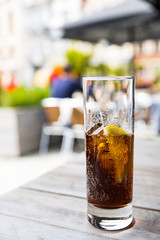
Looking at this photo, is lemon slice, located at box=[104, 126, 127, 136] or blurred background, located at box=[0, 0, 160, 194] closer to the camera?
lemon slice, located at box=[104, 126, 127, 136]

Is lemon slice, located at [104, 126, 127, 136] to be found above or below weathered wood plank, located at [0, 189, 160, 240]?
above

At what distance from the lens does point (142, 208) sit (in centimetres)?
63

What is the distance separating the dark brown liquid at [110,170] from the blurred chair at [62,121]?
3.00 metres

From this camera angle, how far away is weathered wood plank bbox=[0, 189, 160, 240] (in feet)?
1.73

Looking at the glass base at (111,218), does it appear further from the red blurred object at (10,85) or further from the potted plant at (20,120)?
the red blurred object at (10,85)

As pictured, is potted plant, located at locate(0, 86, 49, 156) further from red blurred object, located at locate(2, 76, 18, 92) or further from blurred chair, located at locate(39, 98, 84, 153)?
red blurred object, located at locate(2, 76, 18, 92)

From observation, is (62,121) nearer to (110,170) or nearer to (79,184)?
(79,184)

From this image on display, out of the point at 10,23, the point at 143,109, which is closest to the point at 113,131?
the point at 143,109

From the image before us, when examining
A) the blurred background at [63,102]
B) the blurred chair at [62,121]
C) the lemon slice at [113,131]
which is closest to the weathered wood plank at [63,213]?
the lemon slice at [113,131]

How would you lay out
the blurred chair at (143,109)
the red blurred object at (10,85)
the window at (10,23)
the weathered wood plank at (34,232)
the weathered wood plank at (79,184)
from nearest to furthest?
the weathered wood plank at (34,232), the weathered wood plank at (79,184), the blurred chair at (143,109), the red blurred object at (10,85), the window at (10,23)

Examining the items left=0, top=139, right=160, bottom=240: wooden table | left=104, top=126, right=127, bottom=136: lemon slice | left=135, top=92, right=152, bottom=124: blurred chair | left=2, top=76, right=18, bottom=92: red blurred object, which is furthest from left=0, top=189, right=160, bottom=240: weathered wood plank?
left=2, top=76, right=18, bottom=92: red blurred object

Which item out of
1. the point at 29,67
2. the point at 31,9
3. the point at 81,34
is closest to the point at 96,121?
the point at 81,34

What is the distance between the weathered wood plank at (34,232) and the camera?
0.51 metres

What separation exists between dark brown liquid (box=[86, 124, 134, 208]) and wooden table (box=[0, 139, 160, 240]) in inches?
2.2
